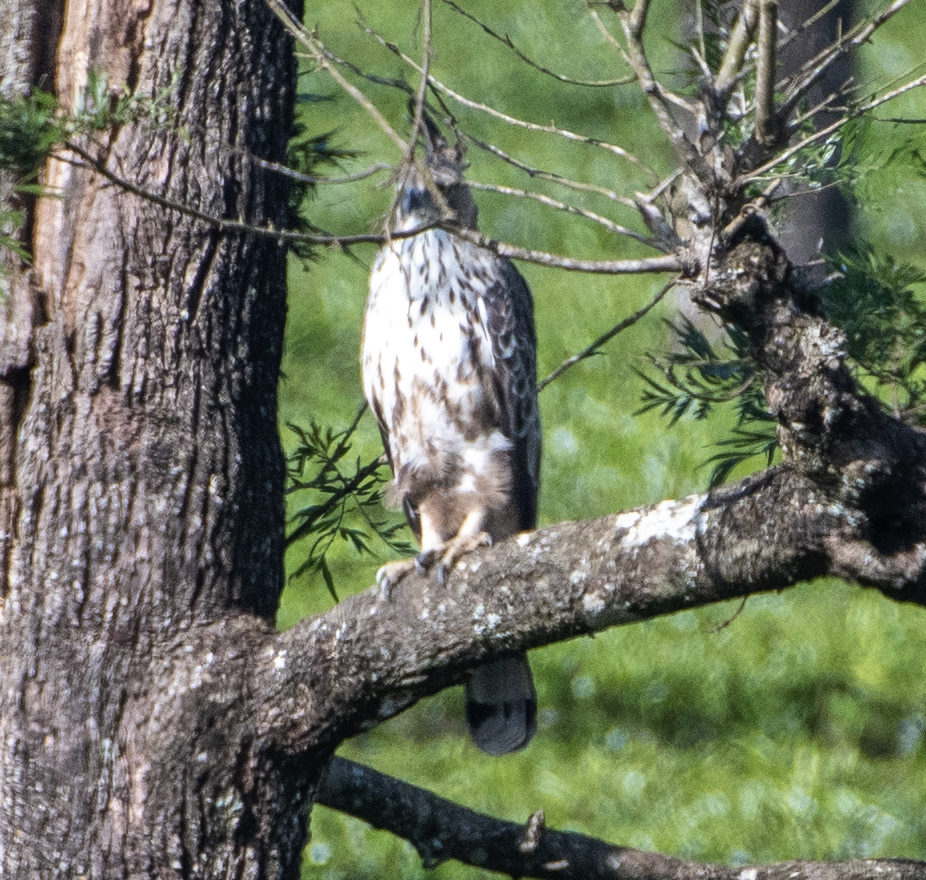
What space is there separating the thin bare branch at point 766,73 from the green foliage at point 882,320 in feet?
3.23

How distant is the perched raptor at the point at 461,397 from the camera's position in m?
3.53

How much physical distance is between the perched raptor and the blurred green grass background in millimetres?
321

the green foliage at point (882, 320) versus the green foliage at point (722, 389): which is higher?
the green foliage at point (882, 320)

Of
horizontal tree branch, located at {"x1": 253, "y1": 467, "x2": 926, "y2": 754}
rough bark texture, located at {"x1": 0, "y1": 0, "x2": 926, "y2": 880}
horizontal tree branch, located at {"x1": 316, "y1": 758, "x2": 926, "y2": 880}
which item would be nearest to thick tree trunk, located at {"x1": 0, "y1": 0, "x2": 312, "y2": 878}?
rough bark texture, located at {"x1": 0, "y1": 0, "x2": 926, "y2": 880}

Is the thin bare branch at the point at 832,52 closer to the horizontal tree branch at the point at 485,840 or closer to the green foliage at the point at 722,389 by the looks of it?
the green foliage at the point at 722,389

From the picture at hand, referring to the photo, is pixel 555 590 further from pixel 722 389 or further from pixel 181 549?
pixel 181 549

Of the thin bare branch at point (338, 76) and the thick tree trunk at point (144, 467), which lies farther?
the thick tree trunk at point (144, 467)

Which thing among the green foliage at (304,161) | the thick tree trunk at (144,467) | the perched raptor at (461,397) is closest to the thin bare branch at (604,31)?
the thick tree trunk at (144,467)

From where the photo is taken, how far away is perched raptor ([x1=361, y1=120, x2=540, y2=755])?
3.53 meters

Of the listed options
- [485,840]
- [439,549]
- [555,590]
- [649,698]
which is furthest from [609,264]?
[649,698]

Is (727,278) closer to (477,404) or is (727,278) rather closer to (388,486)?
(477,404)

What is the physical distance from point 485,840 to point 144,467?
3.51 feet

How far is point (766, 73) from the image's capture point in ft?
4.99

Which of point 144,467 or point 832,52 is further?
point 144,467
